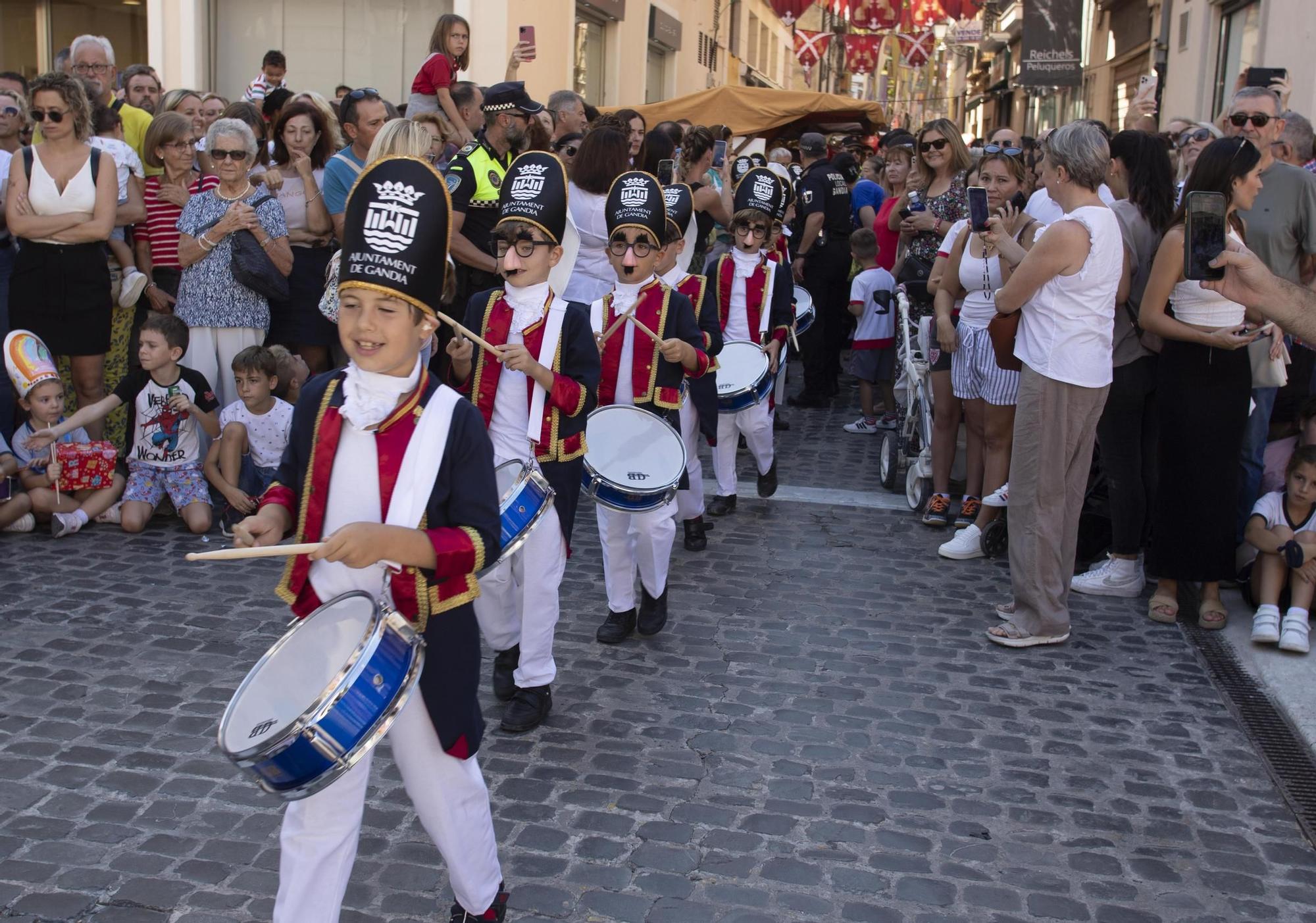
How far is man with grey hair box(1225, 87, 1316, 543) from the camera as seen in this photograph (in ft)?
22.1

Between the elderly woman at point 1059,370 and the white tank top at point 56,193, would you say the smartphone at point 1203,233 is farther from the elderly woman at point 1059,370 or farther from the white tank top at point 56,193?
the white tank top at point 56,193

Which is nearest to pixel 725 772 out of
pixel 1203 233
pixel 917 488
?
pixel 1203 233

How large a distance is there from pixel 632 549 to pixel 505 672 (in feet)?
3.28

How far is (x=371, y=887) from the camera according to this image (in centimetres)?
376

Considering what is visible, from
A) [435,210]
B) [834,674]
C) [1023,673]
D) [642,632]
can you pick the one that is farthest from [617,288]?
[435,210]

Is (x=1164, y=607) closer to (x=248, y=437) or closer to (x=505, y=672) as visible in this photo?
(x=505, y=672)

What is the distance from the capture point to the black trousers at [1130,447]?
22.2ft

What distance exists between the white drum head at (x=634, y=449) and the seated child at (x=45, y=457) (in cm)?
341

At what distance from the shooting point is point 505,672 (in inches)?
205

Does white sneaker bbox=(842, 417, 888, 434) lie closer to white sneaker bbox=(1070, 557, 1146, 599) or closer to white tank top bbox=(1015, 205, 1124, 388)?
white sneaker bbox=(1070, 557, 1146, 599)

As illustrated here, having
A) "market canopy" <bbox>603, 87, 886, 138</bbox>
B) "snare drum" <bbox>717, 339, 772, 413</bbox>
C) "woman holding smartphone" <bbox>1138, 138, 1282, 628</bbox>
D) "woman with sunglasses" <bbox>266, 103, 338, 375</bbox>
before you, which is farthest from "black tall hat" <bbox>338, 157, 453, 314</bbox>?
"market canopy" <bbox>603, 87, 886, 138</bbox>

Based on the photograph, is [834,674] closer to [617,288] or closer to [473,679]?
[617,288]

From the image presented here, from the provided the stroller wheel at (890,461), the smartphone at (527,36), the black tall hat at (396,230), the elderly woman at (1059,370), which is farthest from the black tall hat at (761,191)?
the black tall hat at (396,230)

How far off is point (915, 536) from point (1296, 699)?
9.17 feet
